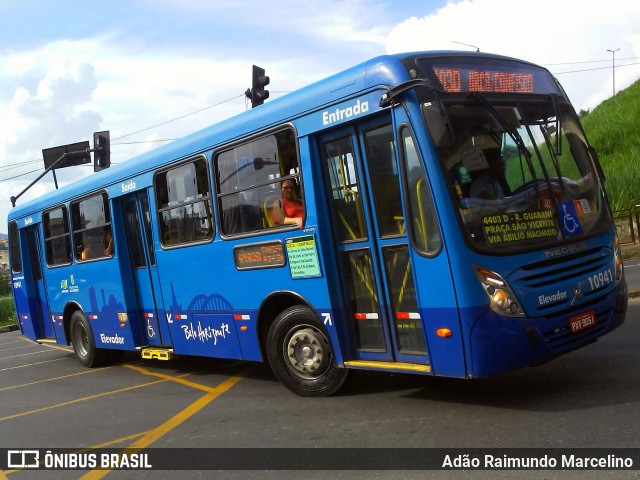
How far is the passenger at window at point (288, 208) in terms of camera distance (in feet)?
23.3

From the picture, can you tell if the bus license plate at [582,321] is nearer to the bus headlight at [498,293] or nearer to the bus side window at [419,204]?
the bus headlight at [498,293]

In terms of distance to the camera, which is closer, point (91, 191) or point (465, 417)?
point (465, 417)

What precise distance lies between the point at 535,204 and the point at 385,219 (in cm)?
128

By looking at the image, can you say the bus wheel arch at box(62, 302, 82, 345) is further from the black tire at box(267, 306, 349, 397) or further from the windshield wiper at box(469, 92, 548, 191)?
the windshield wiper at box(469, 92, 548, 191)

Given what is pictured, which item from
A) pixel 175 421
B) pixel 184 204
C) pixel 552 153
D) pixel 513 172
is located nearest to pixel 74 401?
pixel 175 421

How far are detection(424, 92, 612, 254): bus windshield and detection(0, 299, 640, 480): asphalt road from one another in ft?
4.53

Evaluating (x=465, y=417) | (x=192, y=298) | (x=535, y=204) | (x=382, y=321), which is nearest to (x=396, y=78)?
(x=535, y=204)

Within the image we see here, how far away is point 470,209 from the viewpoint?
5758 mm

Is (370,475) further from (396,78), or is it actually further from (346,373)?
(396,78)

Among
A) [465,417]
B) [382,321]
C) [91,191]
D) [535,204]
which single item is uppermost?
[91,191]

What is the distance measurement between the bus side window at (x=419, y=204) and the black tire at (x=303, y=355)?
5.25 feet

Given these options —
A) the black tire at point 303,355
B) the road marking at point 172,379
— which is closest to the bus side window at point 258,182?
the black tire at point 303,355

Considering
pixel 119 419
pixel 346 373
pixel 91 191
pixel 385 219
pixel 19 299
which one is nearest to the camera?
pixel 385 219

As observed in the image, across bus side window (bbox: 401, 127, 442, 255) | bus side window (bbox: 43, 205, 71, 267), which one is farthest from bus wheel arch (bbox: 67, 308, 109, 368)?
bus side window (bbox: 401, 127, 442, 255)
